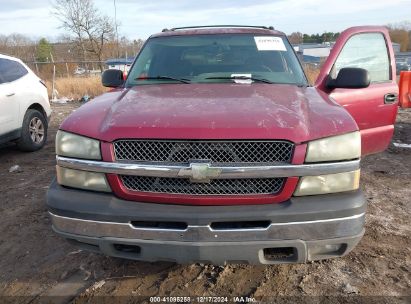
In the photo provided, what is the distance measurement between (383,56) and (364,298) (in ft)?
10.2

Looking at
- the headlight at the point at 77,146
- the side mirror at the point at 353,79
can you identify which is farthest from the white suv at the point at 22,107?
the side mirror at the point at 353,79

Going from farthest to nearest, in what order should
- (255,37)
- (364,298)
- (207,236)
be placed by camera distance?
(255,37) < (364,298) < (207,236)

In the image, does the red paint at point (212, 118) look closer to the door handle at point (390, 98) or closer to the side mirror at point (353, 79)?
the side mirror at point (353, 79)

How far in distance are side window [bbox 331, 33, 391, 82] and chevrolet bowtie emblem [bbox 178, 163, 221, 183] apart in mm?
2887

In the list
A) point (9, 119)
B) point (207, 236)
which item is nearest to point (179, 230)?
point (207, 236)

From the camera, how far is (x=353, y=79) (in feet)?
11.7

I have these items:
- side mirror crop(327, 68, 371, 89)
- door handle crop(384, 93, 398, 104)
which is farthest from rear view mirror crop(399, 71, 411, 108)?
side mirror crop(327, 68, 371, 89)

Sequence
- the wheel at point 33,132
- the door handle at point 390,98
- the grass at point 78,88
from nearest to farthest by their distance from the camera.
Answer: the door handle at point 390,98
the wheel at point 33,132
the grass at point 78,88

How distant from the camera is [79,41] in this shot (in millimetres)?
36781

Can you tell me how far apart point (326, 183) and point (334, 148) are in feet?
0.71

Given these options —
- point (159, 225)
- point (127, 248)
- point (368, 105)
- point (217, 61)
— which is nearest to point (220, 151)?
point (159, 225)

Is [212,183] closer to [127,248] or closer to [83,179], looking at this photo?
[127,248]

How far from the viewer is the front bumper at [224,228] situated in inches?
89.7

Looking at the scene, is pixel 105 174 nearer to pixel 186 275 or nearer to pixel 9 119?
pixel 186 275
